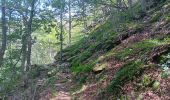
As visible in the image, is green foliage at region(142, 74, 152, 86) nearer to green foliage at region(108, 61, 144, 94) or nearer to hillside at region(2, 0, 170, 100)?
hillside at region(2, 0, 170, 100)

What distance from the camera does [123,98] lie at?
839 centimetres

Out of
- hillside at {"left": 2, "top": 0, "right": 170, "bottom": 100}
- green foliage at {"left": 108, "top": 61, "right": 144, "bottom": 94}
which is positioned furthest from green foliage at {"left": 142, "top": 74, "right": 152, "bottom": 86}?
green foliage at {"left": 108, "top": 61, "right": 144, "bottom": 94}

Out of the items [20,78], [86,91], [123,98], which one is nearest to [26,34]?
[20,78]

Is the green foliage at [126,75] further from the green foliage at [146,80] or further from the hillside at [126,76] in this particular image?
the green foliage at [146,80]

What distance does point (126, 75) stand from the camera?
29.8ft

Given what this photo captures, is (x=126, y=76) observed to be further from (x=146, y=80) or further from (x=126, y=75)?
(x=146, y=80)

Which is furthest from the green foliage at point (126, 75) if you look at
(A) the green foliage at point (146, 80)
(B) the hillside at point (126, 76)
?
(A) the green foliage at point (146, 80)

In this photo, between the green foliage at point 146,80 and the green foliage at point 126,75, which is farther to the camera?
the green foliage at point 126,75

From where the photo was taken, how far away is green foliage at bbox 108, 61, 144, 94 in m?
8.91

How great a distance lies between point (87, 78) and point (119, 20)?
7.51 m

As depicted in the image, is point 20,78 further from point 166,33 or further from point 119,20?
point 166,33

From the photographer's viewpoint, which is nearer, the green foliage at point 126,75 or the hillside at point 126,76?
the hillside at point 126,76

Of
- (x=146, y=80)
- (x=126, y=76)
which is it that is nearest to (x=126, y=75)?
(x=126, y=76)

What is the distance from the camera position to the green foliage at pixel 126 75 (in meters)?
8.91
